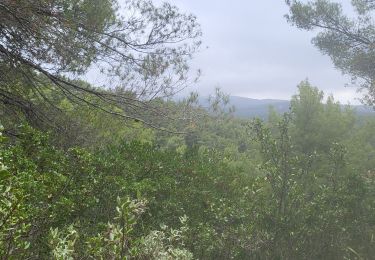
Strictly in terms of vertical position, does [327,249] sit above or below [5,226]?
below

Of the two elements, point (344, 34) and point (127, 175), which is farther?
point (344, 34)

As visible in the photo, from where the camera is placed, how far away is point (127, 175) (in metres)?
6.51

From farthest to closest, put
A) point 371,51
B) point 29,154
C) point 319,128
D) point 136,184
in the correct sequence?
point 319,128 < point 371,51 < point 136,184 < point 29,154

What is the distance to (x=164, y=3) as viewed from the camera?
8.62 m

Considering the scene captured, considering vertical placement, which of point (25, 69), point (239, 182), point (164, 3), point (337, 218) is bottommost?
point (337, 218)

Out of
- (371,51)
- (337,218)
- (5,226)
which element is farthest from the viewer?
(371,51)

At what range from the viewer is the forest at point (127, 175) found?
417 cm

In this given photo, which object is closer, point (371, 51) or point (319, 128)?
point (371, 51)

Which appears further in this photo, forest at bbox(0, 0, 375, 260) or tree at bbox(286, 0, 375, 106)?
tree at bbox(286, 0, 375, 106)

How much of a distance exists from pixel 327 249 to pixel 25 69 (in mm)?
8771

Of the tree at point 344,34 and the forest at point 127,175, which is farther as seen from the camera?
the tree at point 344,34

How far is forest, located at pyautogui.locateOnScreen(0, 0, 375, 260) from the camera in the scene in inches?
164

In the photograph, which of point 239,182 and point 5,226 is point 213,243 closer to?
point 239,182

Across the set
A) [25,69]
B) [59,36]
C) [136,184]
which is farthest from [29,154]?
[25,69]
